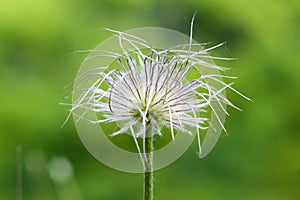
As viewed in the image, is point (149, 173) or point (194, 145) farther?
point (194, 145)

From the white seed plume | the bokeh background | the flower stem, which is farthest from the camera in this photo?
the bokeh background

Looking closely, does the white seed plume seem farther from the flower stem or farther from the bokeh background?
the bokeh background

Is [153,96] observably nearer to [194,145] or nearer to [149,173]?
[149,173]

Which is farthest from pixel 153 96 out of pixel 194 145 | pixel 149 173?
pixel 194 145

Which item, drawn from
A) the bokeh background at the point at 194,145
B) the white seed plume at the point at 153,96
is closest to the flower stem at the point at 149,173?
the white seed plume at the point at 153,96

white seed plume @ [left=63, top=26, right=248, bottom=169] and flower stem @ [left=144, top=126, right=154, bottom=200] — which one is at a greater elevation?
white seed plume @ [left=63, top=26, right=248, bottom=169]

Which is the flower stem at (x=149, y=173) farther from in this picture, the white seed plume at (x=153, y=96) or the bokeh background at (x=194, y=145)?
the bokeh background at (x=194, y=145)

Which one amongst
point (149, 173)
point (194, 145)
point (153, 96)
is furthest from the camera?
point (194, 145)

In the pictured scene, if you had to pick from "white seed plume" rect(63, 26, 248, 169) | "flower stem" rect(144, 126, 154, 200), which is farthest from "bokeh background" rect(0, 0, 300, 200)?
"flower stem" rect(144, 126, 154, 200)

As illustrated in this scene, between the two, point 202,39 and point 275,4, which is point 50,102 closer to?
point 202,39
